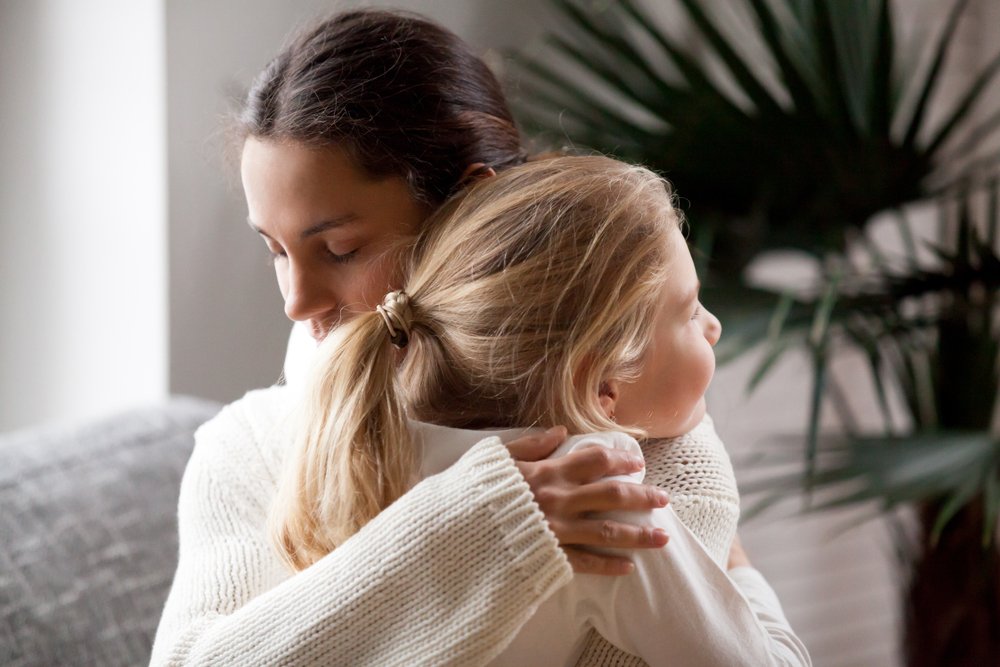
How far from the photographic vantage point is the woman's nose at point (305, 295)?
3.27 feet

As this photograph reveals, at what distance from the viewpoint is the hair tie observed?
3.04 ft

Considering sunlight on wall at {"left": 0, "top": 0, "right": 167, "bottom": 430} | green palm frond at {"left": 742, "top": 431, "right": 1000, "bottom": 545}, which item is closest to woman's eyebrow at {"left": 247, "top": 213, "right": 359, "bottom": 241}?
sunlight on wall at {"left": 0, "top": 0, "right": 167, "bottom": 430}

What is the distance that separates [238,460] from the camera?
1149mm

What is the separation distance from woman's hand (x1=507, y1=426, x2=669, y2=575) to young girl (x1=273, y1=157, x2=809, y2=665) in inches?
0.8

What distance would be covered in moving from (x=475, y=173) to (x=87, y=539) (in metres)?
0.68

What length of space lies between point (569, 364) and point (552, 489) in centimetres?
11

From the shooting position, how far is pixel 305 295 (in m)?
1.00

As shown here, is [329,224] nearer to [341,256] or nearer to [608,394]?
[341,256]

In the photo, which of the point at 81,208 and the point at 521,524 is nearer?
the point at 521,524

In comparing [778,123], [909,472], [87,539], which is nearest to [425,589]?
[87,539]

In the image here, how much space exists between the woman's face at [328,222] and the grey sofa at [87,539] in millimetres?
518

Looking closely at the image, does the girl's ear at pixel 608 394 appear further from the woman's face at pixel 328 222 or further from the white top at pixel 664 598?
the woman's face at pixel 328 222

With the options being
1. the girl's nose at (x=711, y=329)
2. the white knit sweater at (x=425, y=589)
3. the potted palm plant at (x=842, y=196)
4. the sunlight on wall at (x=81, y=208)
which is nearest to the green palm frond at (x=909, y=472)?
the potted palm plant at (x=842, y=196)

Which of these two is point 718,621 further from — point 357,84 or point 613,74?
point 613,74
